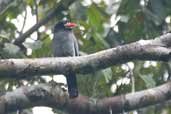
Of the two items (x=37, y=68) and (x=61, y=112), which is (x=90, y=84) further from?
(x=37, y=68)

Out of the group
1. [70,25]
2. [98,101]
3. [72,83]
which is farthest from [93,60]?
[70,25]

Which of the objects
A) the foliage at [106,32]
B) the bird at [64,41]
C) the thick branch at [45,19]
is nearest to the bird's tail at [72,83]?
the foliage at [106,32]

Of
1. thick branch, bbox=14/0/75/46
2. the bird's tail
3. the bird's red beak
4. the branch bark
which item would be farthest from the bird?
the branch bark

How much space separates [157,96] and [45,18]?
1704 mm

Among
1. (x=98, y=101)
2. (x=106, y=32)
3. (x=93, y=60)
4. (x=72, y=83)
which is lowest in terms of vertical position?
(x=98, y=101)

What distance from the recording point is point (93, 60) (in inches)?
132

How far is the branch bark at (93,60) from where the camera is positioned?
3.29 m

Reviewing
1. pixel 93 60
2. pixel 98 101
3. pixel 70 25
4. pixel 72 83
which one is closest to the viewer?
pixel 93 60

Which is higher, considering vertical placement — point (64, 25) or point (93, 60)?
point (64, 25)

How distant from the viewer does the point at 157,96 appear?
351 centimetres

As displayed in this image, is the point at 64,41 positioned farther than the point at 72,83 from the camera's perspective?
Yes

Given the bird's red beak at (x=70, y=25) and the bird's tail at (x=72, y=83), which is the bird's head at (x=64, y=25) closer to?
the bird's red beak at (x=70, y=25)

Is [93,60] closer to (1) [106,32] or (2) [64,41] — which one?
(1) [106,32]

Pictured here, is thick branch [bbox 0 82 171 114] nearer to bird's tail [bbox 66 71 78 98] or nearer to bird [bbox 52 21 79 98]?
bird's tail [bbox 66 71 78 98]
